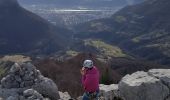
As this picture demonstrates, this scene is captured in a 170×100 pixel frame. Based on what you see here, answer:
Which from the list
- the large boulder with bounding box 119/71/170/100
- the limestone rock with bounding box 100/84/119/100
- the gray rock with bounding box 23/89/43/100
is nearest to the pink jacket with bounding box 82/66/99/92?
the gray rock with bounding box 23/89/43/100

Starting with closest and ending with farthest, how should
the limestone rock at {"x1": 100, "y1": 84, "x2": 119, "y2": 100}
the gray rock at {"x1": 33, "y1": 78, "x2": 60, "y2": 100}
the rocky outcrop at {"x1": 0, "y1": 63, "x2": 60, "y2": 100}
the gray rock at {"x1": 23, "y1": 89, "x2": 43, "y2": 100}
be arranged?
the gray rock at {"x1": 23, "y1": 89, "x2": 43, "y2": 100}
the rocky outcrop at {"x1": 0, "y1": 63, "x2": 60, "y2": 100}
the gray rock at {"x1": 33, "y1": 78, "x2": 60, "y2": 100}
the limestone rock at {"x1": 100, "y1": 84, "x2": 119, "y2": 100}

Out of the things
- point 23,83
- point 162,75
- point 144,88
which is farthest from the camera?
point 162,75

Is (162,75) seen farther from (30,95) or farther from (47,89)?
(30,95)

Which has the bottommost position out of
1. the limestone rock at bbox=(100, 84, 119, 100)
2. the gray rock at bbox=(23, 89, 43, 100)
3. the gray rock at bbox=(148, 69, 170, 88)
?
the limestone rock at bbox=(100, 84, 119, 100)

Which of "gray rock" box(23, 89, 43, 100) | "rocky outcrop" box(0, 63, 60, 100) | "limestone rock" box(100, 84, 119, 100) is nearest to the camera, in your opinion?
"gray rock" box(23, 89, 43, 100)

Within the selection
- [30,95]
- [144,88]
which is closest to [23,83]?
[30,95]

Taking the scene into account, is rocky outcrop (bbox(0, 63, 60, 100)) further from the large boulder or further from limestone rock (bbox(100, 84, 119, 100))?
the large boulder

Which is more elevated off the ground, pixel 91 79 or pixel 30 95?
pixel 91 79

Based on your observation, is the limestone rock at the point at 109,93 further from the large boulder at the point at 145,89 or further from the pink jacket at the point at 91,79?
the pink jacket at the point at 91,79

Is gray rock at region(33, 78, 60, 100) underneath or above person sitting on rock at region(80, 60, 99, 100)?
underneath
